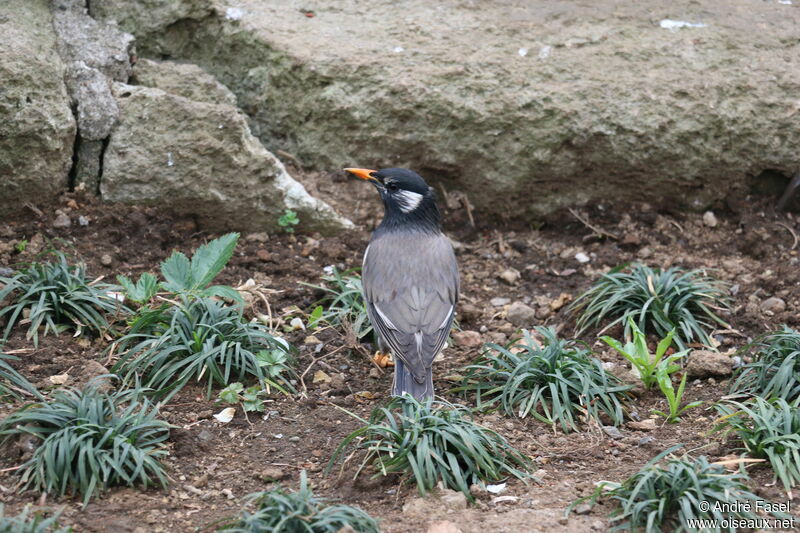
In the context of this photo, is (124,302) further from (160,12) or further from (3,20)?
(160,12)

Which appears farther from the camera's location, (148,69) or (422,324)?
(148,69)

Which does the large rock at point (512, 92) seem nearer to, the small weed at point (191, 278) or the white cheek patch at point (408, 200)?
the white cheek patch at point (408, 200)

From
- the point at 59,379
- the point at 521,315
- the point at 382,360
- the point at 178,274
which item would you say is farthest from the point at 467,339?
the point at 59,379

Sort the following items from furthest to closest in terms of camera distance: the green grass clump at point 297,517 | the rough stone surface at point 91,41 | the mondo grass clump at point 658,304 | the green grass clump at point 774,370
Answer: the rough stone surface at point 91,41 < the mondo grass clump at point 658,304 < the green grass clump at point 774,370 < the green grass clump at point 297,517

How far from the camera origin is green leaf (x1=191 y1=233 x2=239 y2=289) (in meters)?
4.96

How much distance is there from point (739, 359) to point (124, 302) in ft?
12.0

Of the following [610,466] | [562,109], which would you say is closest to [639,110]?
[562,109]

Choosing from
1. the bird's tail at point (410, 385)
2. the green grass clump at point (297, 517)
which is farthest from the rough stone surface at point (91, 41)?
the green grass clump at point (297, 517)

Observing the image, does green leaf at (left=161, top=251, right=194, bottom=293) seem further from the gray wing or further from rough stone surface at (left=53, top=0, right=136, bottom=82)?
rough stone surface at (left=53, top=0, right=136, bottom=82)

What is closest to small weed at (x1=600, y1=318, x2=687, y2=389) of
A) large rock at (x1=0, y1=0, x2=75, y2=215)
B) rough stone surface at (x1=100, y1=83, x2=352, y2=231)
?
rough stone surface at (x1=100, y1=83, x2=352, y2=231)

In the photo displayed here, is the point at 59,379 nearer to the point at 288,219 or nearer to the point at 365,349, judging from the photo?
the point at 365,349

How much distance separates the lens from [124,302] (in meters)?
5.30

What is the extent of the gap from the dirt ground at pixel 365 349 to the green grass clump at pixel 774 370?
196 millimetres

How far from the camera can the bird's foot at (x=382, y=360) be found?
5312 millimetres
